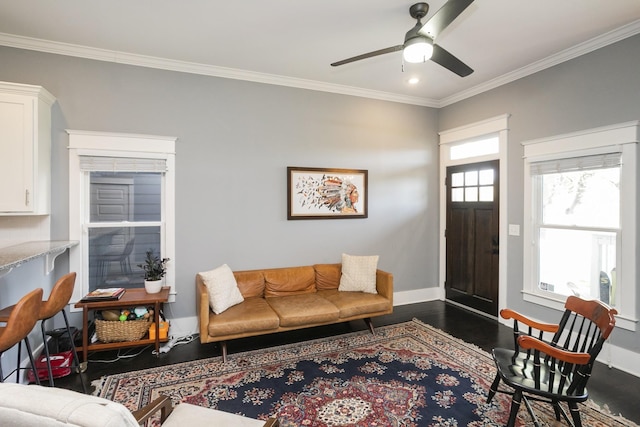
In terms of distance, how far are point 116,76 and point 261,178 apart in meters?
1.83

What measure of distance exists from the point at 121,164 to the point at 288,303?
229 centimetres

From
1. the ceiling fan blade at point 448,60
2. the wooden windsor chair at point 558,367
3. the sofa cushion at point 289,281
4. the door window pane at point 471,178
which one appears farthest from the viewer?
the door window pane at point 471,178

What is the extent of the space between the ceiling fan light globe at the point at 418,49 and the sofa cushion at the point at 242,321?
2.56 m

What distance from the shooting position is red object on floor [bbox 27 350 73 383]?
2.58 meters

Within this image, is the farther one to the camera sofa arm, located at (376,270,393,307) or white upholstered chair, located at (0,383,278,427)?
sofa arm, located at (376,270,393,307)

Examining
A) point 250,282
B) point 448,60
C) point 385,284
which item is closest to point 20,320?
point 250,282

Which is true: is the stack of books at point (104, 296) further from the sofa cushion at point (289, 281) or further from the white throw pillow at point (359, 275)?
the white throw pillow at point (359, 275)

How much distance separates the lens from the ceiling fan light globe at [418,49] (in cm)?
217

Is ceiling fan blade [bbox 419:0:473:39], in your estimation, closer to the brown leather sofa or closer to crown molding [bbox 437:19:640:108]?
crown molding [bbox 437:19:640:108]

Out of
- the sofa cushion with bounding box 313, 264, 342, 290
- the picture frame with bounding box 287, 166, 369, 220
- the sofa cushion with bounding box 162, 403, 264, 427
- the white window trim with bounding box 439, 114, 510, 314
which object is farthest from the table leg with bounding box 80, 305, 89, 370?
the white window trim with bounding box 439, 114, 510, 314

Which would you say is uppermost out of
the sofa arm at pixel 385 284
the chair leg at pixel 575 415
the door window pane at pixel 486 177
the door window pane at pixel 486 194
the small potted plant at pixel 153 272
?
the door window pane at pixel 486 177

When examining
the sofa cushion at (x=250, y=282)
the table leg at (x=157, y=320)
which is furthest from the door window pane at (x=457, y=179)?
the table leg at (x=157, y=320)

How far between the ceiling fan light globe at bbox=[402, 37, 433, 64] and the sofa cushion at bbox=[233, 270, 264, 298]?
273cm

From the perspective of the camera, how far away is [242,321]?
2.96 meters
